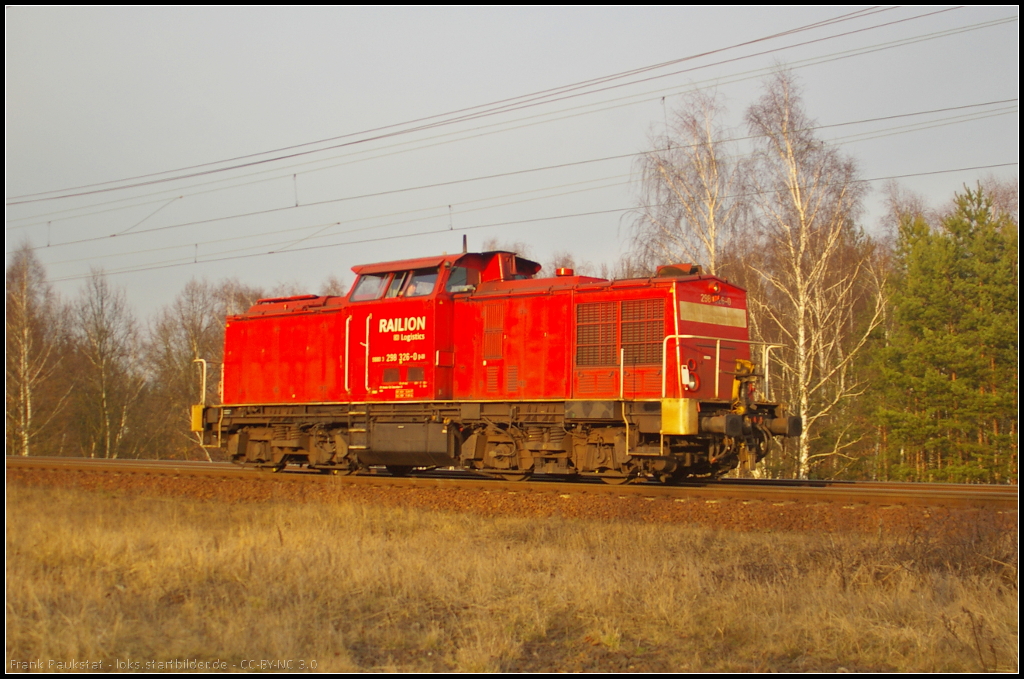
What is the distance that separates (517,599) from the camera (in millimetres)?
6402

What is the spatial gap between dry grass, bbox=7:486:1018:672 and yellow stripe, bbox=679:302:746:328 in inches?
152

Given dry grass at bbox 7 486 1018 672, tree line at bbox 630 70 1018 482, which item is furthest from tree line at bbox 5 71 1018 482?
dry grass at bbox 7 486 1018 672

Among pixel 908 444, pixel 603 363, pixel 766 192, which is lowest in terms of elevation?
pixel 908 444

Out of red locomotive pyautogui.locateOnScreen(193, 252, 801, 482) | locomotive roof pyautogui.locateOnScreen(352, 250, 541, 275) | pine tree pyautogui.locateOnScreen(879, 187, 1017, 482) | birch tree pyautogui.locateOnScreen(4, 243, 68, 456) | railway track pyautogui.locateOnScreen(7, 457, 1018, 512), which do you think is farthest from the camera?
birch tree pyautogui.locateOnScreen(4, 243, 68, 456)

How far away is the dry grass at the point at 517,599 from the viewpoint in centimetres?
525

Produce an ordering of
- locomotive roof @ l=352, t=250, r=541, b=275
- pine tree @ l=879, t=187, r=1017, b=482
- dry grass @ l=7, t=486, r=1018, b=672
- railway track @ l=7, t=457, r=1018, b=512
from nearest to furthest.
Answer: dry grass @ l=7, t=486, r=1018, b=672
railway track @ l=7, t=457, r=1018, b=512
locomotive roof @ l=352, t=250, r=541, b=275
pine tree @ l=879, t=187, r=1017, b=482

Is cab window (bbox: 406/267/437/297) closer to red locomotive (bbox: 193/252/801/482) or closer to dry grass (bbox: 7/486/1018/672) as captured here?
red locomotive (bbox: 193/252/801/482)

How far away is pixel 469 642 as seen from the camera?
5.43 metres

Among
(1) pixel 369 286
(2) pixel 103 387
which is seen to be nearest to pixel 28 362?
(2) pixel 103 387

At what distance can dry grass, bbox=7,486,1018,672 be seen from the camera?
207 inches

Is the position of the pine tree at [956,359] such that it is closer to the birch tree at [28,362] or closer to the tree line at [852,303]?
the tree line at [852,303]

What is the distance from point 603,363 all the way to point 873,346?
64.2 ft

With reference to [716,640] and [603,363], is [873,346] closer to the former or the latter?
[603,363]

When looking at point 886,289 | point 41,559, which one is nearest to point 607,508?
point 41,559
